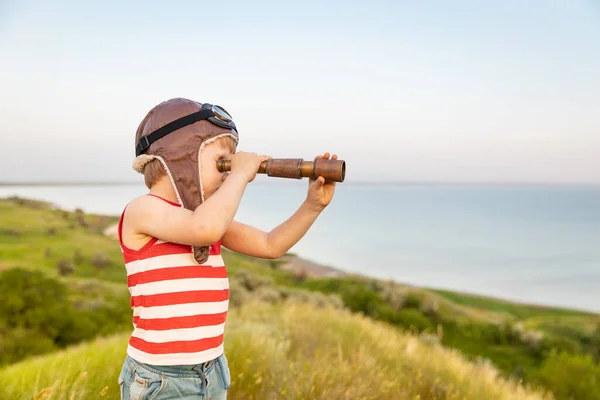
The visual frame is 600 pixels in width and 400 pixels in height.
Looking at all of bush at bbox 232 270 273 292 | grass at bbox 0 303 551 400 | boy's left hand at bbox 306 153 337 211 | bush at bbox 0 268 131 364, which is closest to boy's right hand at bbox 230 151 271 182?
boy's left hand at bbox 306 153 337 211

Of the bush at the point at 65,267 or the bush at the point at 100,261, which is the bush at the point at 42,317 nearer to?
the bush at the point at 65,267

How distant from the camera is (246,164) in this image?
1920mm

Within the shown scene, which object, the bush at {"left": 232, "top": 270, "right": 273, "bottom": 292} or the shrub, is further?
the shrub

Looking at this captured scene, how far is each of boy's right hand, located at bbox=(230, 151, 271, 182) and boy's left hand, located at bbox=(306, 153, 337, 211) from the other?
0.28m

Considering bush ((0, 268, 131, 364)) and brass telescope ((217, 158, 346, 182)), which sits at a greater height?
brass telescope ((217, 158, 346, 182))

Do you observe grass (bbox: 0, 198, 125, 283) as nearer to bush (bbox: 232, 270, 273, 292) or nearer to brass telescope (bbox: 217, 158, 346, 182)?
bush (bbox: 232, 270, 273, 292)

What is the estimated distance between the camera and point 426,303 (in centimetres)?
2152

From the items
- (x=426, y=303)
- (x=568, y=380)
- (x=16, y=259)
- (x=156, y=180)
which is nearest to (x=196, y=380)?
(x=156, y=180)

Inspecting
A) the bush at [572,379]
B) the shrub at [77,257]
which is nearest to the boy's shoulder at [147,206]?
the bush at [572,379]

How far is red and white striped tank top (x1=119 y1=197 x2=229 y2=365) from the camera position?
1.91 m

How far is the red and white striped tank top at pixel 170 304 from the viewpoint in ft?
6.27

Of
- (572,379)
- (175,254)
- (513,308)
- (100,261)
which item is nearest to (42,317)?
(175,254)

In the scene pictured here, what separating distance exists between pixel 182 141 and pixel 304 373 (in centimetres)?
242

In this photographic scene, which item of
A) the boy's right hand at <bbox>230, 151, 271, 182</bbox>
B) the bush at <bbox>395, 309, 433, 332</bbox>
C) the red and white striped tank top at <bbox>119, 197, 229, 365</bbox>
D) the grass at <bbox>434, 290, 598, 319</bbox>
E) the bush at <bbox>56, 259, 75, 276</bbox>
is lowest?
the grass at <bbox>434, 290, 598, 319</bbox>
